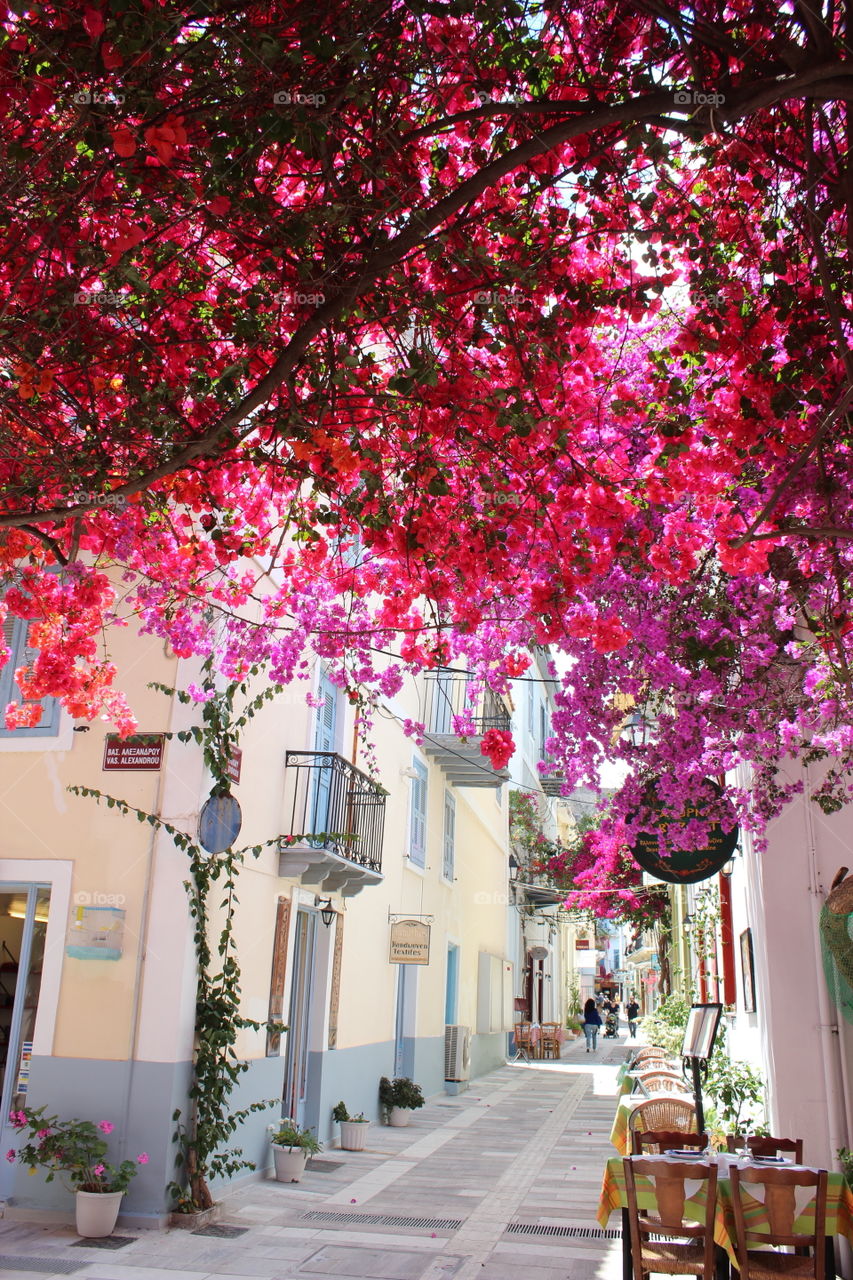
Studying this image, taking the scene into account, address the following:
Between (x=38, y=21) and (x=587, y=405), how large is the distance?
2645 millimetres

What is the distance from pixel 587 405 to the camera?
15.5ft

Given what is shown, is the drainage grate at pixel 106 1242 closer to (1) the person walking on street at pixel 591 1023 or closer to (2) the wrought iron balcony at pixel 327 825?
(2) the wrought iron balcony at pixel 327 825

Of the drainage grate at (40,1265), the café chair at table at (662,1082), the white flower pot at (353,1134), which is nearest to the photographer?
A: the drainage grate at (40,1265)

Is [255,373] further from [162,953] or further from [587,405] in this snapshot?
[162,953]

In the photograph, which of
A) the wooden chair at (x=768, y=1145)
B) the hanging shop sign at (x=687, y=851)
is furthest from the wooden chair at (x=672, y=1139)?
the hanging shop sign at (x=687, y=851)

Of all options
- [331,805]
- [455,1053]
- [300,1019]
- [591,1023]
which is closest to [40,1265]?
[300,1019]

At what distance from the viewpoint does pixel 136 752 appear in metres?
8.00

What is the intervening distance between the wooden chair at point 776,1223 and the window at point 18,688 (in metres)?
5.94

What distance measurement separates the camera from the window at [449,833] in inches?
679

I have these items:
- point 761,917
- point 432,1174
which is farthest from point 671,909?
point 761,917

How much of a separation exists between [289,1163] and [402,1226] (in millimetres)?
1594

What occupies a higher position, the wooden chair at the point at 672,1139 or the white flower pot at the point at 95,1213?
the wooden chair at the point at 672,1139

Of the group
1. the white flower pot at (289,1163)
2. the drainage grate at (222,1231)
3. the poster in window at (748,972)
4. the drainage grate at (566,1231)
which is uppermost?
the poster in window at (748,972)

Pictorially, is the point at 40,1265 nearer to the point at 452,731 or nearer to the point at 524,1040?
the point at 452,731
